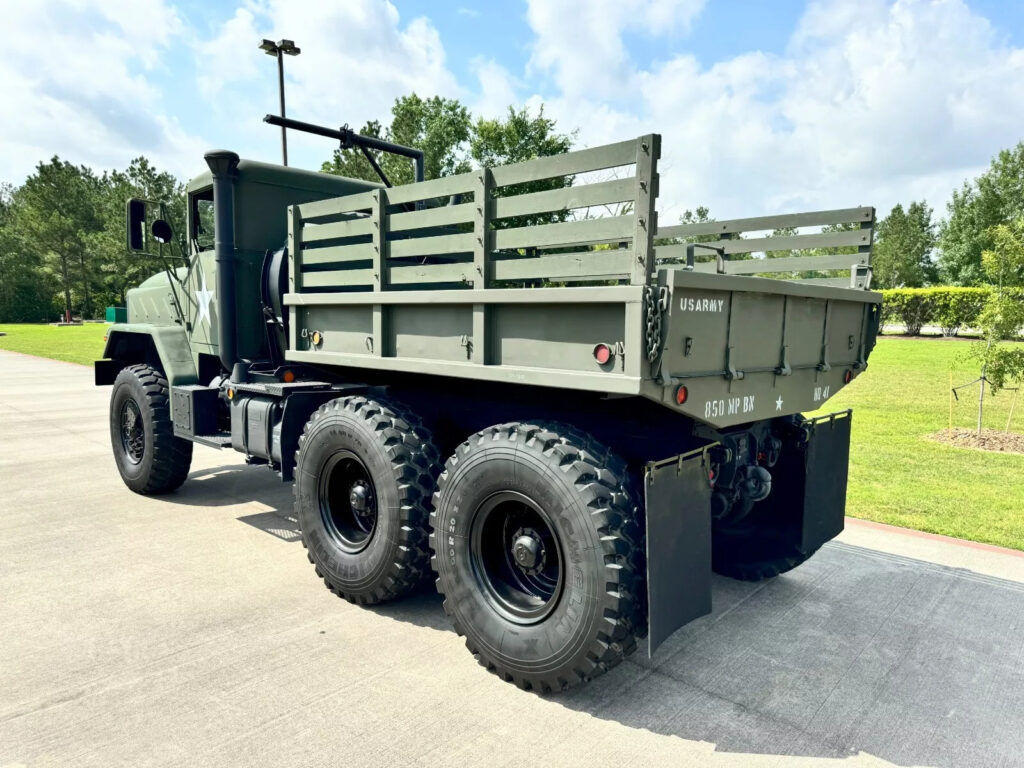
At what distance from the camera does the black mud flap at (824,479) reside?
4.30m

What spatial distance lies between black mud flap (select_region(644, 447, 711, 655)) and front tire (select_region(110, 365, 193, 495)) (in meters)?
4.82

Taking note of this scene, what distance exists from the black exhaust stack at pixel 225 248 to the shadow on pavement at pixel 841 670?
2.53 metres

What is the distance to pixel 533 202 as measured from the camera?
3.20 metres

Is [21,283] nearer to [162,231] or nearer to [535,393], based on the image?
[162,231]

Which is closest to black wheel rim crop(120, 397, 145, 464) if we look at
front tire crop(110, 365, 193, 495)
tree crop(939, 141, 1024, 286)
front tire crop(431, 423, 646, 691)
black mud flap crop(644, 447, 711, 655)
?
front tire crop(110, 365, 193, 495)

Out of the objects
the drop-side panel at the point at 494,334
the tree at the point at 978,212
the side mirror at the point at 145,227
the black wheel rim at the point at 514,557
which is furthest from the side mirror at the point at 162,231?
the tree at the point at 978,212

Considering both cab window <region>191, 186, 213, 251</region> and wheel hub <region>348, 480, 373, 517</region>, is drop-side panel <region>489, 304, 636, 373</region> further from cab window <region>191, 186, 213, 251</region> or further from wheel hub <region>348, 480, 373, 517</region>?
cab window <region>191, 186, 213, 251</region>

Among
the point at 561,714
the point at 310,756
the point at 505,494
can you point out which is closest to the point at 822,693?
the point at 561,714

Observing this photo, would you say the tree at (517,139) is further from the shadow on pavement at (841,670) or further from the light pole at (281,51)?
the shadow on pavement at (841,670)

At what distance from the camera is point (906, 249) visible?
48219mm

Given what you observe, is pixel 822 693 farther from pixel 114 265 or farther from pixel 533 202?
pixel 114 265

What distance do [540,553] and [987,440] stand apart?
8727mm

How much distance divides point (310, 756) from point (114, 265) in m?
51.6

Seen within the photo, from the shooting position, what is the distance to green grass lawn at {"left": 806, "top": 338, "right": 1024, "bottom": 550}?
595cm
